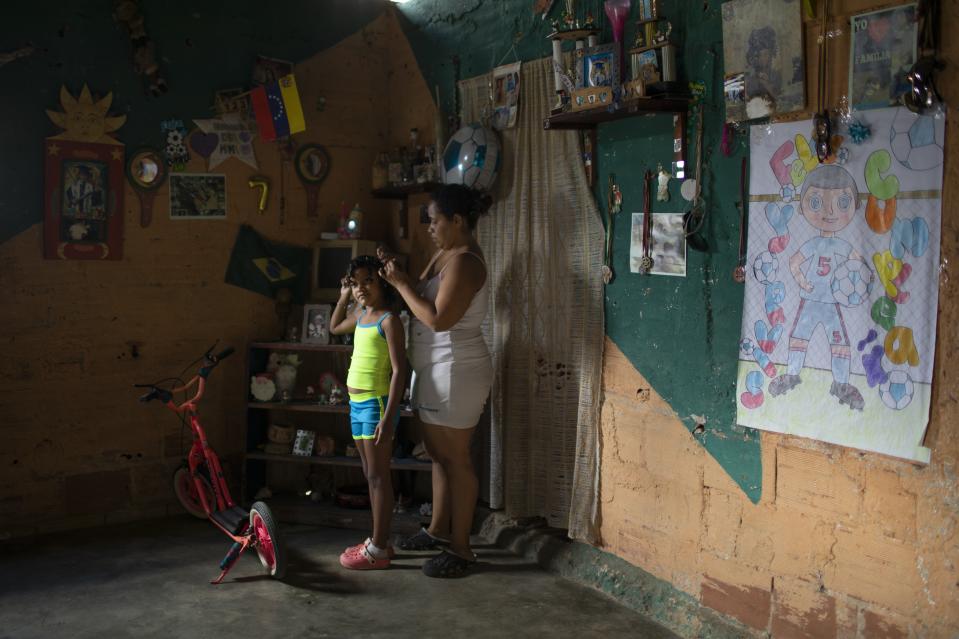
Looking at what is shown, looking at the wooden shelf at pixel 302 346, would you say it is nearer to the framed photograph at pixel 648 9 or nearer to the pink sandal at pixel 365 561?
the pink sandal at pixel 365 561

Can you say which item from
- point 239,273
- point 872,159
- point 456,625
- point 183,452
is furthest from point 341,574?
point 872,159

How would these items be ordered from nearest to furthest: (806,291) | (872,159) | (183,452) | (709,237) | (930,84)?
(930,84), (872,159), (806,291), (709,237), (183,452)

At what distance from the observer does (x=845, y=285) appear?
10.3 feet

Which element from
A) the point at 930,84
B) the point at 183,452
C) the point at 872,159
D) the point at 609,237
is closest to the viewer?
the point at 930,84

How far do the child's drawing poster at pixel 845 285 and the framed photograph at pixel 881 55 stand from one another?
0.07 meters

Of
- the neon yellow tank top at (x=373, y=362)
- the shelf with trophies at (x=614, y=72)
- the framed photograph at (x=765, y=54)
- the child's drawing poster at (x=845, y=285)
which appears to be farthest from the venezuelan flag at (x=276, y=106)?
the child's drawing poster at (x=845, y=285)

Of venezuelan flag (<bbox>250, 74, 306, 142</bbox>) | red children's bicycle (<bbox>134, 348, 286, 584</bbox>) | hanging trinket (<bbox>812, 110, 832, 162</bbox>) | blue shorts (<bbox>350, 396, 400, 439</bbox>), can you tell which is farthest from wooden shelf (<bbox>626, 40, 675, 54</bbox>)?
red children's bicycle (<bbox>134, 348, 286, 584</bbox>)

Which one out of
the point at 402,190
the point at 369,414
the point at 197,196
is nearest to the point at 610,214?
the point at 369,414

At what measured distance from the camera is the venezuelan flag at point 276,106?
5.41m

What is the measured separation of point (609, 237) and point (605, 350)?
1.75ft

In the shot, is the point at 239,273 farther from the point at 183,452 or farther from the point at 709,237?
the point at 709,237

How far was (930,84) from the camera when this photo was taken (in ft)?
9.18

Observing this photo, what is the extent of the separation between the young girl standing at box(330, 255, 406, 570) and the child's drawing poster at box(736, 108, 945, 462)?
5.70 ft

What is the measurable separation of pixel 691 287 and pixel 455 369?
123cm
